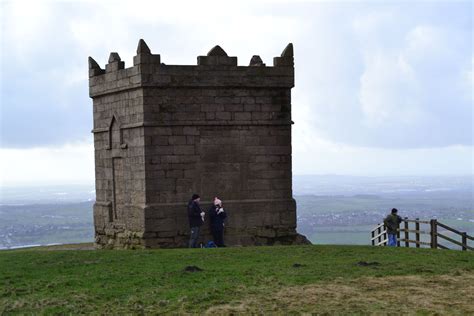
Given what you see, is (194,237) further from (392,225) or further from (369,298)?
(369,298)

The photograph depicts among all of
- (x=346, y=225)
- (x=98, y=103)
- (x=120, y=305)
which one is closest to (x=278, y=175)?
(x=98, y=103)

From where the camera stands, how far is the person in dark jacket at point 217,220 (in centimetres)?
2653

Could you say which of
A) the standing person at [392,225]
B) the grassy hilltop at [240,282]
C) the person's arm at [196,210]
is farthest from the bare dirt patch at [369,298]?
the standing person at [392,225]

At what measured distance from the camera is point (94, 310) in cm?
1630

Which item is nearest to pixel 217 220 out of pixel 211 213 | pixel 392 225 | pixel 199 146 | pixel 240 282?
pixel 211 213

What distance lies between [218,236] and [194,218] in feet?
3.65

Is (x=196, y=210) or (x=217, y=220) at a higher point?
(x=196, y=210)

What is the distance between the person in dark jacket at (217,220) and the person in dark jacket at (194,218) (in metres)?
0.51

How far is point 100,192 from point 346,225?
485 feet

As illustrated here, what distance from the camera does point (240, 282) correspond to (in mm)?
18281

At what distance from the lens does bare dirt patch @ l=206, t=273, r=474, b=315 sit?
52.5 ft

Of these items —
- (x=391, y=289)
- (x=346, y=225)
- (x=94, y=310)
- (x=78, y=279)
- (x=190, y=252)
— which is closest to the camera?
(x=94, y=310)

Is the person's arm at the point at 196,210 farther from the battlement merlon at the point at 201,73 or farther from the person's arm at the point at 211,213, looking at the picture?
the battlement merlon at the point at 201,73

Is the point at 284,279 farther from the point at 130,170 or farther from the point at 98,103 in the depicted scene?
the point at 98,103
